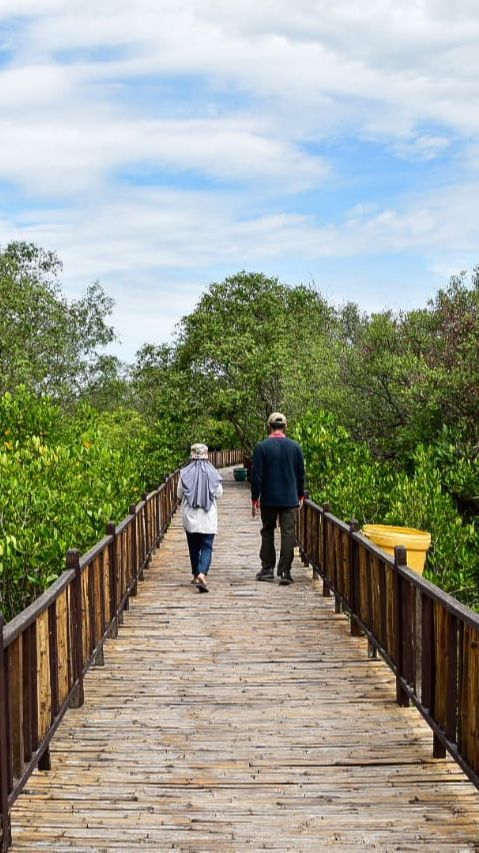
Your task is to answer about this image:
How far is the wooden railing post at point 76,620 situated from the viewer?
5.55 m

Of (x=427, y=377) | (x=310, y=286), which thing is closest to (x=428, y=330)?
(x=427, y=377)

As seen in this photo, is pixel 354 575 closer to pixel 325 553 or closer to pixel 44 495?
pixel 325 553

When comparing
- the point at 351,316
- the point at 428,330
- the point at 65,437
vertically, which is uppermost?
the point at 351,316

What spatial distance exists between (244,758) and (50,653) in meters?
1.26

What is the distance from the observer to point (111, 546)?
764 centimetres

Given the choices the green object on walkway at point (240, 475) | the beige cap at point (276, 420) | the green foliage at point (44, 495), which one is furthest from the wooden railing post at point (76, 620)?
the green object on walkway at point (240, 475)

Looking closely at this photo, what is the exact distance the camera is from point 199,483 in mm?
9906

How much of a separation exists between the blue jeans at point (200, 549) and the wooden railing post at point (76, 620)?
4231mm

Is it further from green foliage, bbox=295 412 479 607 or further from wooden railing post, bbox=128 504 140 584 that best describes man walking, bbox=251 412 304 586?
green foliage, bbox=295 412 479 607

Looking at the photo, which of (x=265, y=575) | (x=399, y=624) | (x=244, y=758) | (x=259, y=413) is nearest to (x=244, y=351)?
(x=259, y=413)

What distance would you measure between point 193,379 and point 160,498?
56.7ft

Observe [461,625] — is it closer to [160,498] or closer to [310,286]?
[160,498]

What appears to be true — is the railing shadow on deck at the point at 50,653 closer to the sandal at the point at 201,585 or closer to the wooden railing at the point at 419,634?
the sandal at the point at 201,585

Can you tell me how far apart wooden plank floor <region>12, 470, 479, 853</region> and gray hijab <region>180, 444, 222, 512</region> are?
6.50ft
